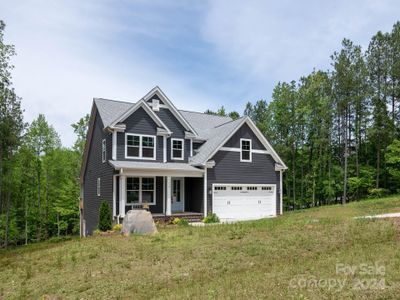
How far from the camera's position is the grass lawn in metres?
6.26

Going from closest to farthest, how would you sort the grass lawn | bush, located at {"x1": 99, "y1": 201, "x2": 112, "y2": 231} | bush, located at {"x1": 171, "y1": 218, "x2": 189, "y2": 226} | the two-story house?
the grass lawn
bush, located at {"x1": 99, "y1": 201, "x2": 112, "y2": 231}
bush, located at {"x1": 171, "y1": 218, "x2": 189, "y2": 226}
the two-story house

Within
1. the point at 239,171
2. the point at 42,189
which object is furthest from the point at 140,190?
the point at 42,189

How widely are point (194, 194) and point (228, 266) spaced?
13.3m

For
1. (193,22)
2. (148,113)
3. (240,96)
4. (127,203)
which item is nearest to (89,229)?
(127,203)

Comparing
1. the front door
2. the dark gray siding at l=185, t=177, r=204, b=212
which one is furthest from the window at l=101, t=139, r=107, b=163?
the dark gray siding at l=185, t=177, r=204, b=212

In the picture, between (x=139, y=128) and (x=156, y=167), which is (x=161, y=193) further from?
(x=139, y=128)

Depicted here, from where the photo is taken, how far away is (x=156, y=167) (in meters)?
18.7

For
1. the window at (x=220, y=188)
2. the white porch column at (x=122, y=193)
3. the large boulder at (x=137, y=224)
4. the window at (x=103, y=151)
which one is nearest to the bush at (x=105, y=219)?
the white porch column at (x=122, y=193)

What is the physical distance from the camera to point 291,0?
45.4ft

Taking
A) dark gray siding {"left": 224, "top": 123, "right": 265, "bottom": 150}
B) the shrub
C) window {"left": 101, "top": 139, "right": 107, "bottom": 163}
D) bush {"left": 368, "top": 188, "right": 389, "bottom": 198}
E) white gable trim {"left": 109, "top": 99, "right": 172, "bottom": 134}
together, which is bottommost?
the shrub

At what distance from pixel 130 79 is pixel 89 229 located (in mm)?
10753

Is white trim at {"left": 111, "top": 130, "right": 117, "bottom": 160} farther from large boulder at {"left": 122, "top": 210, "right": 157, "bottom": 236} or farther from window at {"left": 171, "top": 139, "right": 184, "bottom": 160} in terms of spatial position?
large boulder at {"left": 122, "top": 210, "right": 157, "bottom": 236}

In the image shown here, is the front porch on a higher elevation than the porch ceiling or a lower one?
lower

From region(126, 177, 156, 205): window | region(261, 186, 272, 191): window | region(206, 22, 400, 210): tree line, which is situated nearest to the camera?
region(126, 177, 156, 205): window
